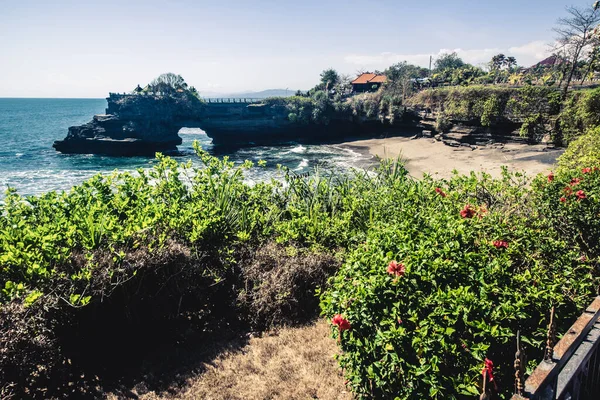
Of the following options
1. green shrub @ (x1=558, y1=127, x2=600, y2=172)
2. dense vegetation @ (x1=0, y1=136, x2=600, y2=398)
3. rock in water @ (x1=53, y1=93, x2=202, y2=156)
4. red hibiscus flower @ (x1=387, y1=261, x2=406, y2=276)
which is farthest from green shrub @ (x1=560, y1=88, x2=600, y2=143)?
rock in water @ (x1=53, y1=93, x2=202, y2=156)

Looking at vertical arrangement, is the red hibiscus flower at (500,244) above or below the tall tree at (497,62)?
below

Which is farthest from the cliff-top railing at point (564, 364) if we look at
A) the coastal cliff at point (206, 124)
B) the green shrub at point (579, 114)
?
the coastal cliff at point (206, 124)

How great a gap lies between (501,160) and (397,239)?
28.4 metres

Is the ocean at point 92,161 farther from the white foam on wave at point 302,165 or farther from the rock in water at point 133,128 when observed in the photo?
the rock in water at point 133,128

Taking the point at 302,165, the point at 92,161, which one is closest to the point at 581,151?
the point at 302,165

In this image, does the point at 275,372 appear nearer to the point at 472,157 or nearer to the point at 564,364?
the point at 564,364

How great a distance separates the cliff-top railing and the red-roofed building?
59125 millimetres

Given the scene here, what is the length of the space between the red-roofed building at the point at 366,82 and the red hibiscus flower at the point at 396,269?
58336 millimetres

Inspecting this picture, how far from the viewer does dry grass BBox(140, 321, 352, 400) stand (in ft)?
14.3

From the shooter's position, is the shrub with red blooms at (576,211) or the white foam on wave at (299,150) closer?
the shrub with red blooms at (576,211)

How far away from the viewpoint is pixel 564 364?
2.29 meters

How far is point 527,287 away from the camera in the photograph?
11.7 ft

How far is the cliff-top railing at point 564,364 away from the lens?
205 cm

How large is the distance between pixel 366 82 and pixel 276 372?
60.4 meters
